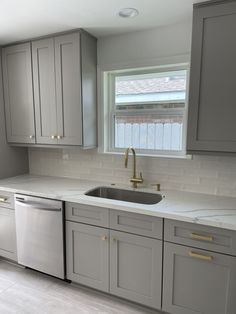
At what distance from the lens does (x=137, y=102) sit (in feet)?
7.74

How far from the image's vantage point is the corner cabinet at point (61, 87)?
214 cm

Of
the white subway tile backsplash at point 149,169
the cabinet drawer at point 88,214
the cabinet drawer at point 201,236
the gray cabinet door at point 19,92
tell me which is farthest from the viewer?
the gray cabinet door at point 19,92

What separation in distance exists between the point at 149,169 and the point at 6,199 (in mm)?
1526

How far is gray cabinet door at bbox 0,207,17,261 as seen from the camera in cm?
231

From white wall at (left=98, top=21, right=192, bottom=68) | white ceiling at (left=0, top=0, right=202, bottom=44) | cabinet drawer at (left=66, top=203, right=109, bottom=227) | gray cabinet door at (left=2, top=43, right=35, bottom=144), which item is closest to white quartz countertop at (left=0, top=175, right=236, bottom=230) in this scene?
cabinet drawer at (left=66, top=203, right=109, bottom=227)

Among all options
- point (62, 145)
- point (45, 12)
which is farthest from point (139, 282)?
point (45, 12)

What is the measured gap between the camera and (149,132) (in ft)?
7.71

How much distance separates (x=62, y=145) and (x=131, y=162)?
2.47 feet

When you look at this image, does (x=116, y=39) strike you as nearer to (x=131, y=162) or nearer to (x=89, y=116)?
(x=89, y=116)

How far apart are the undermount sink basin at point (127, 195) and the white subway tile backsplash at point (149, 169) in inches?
6.7

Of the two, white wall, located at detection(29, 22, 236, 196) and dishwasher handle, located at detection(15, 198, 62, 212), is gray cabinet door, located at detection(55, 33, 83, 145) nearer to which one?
white wall, located at detection(29, 22, 236, 196)

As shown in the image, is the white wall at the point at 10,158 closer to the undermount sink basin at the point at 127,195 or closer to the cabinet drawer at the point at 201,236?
the undermount sink basin at the point at 127,195

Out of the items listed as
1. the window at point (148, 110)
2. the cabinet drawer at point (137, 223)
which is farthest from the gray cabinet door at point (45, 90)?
the cabinet drawer at point (137, 223)

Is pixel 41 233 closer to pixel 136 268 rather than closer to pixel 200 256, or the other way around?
pixel 136 268
